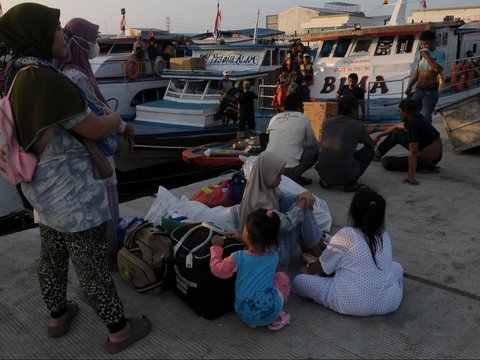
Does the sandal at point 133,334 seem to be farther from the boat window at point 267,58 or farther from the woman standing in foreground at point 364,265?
the boat window at point 267,58

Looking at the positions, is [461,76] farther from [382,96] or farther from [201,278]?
[201,278]

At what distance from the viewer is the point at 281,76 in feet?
37.6

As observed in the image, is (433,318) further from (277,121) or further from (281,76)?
(281,76)

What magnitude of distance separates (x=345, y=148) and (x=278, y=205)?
6.28ft

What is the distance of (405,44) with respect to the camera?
1102cm

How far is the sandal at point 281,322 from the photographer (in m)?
2.60

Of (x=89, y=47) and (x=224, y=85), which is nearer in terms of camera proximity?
(x=89, y=47)

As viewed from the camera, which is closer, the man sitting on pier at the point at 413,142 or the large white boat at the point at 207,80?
the man sitting on pier at the point at 413,142

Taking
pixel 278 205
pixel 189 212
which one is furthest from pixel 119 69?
pixel 278 205

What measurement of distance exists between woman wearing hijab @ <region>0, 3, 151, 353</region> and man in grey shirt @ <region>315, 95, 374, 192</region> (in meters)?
3.14

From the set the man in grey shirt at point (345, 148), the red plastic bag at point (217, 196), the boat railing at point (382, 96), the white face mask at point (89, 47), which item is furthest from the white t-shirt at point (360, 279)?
the boat railing at point (382, 96)

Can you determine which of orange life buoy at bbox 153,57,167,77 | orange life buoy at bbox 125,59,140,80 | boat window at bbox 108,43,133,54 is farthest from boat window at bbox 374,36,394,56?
boat window at bbox 108,43,133,54

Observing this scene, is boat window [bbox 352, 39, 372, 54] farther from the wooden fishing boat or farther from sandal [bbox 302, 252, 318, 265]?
sandal [bbox 302, 252, 318, 265]

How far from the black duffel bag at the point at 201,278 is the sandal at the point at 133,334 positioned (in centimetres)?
30
